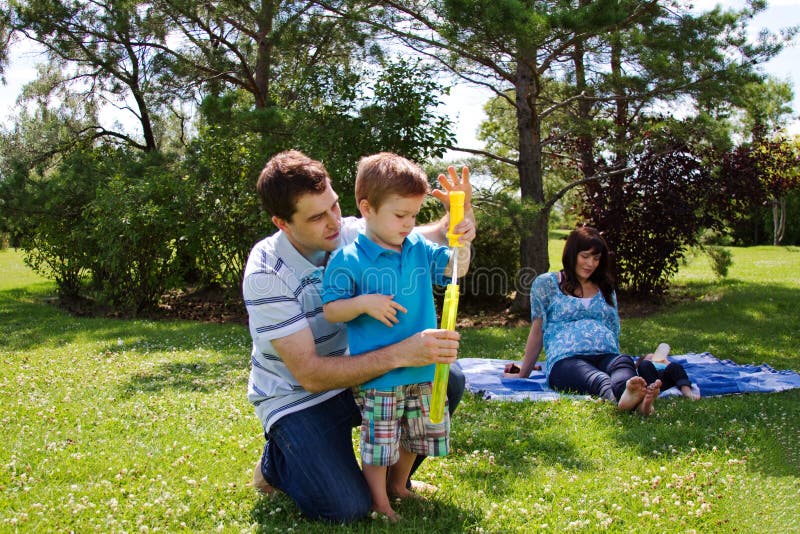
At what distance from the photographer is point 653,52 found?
6.95 m

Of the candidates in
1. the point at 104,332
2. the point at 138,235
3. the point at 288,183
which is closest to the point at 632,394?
the point at 288,183

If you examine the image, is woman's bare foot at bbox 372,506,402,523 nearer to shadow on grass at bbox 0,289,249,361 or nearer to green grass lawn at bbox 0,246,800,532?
green grass lawn at bbox 0,246,800,532

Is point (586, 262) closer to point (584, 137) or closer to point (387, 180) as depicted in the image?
point (387, 180)

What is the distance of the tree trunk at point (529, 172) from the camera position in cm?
815

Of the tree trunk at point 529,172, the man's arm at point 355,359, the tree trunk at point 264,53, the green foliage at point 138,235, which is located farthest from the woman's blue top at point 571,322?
the tree trunk at point 264,53

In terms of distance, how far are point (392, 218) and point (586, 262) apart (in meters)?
2.45

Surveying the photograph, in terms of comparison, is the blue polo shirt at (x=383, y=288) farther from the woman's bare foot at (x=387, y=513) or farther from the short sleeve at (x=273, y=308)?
the woman's bare foot at (x=387, y=513)

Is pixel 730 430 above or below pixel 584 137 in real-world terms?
below

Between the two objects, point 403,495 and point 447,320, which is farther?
point 403,495

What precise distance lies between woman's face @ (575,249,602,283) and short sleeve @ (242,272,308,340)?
8.33 ft

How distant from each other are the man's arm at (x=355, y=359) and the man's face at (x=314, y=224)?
40cm

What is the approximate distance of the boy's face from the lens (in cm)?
256

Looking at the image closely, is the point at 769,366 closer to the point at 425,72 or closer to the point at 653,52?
the point at 653,52

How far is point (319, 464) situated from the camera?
269 centimetres
